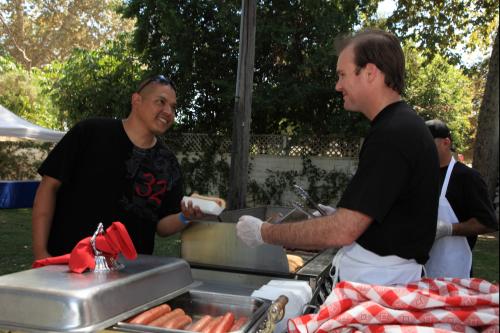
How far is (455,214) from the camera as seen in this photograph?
9.53ft

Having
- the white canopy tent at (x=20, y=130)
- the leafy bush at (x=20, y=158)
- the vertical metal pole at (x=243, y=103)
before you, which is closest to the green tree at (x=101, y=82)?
the leafy bush at (x=20, y=158)

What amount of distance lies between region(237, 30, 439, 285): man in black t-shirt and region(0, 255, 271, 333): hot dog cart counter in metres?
0.39

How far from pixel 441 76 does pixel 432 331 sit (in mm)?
22306

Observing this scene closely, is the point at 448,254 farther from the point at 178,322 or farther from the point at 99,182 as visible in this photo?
the point at 99,182

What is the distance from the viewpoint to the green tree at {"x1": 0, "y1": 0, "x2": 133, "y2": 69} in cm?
2881

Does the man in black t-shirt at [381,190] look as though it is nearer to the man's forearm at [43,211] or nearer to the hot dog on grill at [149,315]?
the hot dog on grill at [149,315]

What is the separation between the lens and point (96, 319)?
1448 millimetres

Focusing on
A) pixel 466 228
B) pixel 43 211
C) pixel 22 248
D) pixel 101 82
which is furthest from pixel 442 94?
pixel 43 211

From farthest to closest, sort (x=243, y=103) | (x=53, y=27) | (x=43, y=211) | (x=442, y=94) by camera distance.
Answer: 1. (x=53, y=27)
2. (x=442, y=94)
3. (x=243, y=103)
4. (x=43, y=211)

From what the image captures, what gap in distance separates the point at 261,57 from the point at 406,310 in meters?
11.3

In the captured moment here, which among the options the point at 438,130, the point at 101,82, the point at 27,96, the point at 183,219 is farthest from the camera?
the point at 27,96

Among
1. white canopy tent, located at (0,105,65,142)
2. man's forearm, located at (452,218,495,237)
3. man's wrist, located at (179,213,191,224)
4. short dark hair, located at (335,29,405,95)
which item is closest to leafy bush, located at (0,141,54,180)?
white canopy tent, located at (0,105,65,142)

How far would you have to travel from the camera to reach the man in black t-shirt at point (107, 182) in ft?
7.79

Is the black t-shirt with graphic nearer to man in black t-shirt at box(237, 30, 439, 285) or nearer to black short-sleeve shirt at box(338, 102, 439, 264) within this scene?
Answer: man in black t-shirt at box(237, 30, 439, 285)
